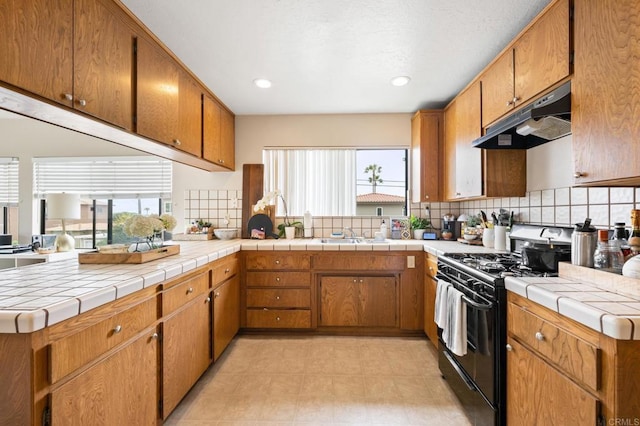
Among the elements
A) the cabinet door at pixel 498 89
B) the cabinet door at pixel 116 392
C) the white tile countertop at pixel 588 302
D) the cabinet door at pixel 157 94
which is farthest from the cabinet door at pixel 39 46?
the cabinet door at pixel 498 89

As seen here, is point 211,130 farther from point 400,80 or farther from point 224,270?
point 400,80

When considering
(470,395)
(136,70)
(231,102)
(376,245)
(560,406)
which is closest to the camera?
(560,406)

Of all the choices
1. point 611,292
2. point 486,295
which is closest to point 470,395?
point 486,295

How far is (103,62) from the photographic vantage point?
1.53m

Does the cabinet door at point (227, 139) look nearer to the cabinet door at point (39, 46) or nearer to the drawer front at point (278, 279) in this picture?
the drawer front at point (278, 279)

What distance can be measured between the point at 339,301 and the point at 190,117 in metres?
2.09

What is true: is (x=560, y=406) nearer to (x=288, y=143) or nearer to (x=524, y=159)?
(x=524, y=159)

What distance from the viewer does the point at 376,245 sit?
276 cm

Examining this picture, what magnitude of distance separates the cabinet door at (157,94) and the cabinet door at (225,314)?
1.22 metres

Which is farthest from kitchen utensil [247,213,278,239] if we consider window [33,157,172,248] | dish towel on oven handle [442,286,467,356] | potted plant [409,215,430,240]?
dish towel on oven handle [442,286,467,356]

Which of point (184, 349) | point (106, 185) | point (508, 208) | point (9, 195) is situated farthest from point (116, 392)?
point (9, 195)

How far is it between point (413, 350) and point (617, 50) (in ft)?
7.59

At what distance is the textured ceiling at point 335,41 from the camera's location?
1.67 meters

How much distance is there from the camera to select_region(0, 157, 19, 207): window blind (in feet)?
11.2
